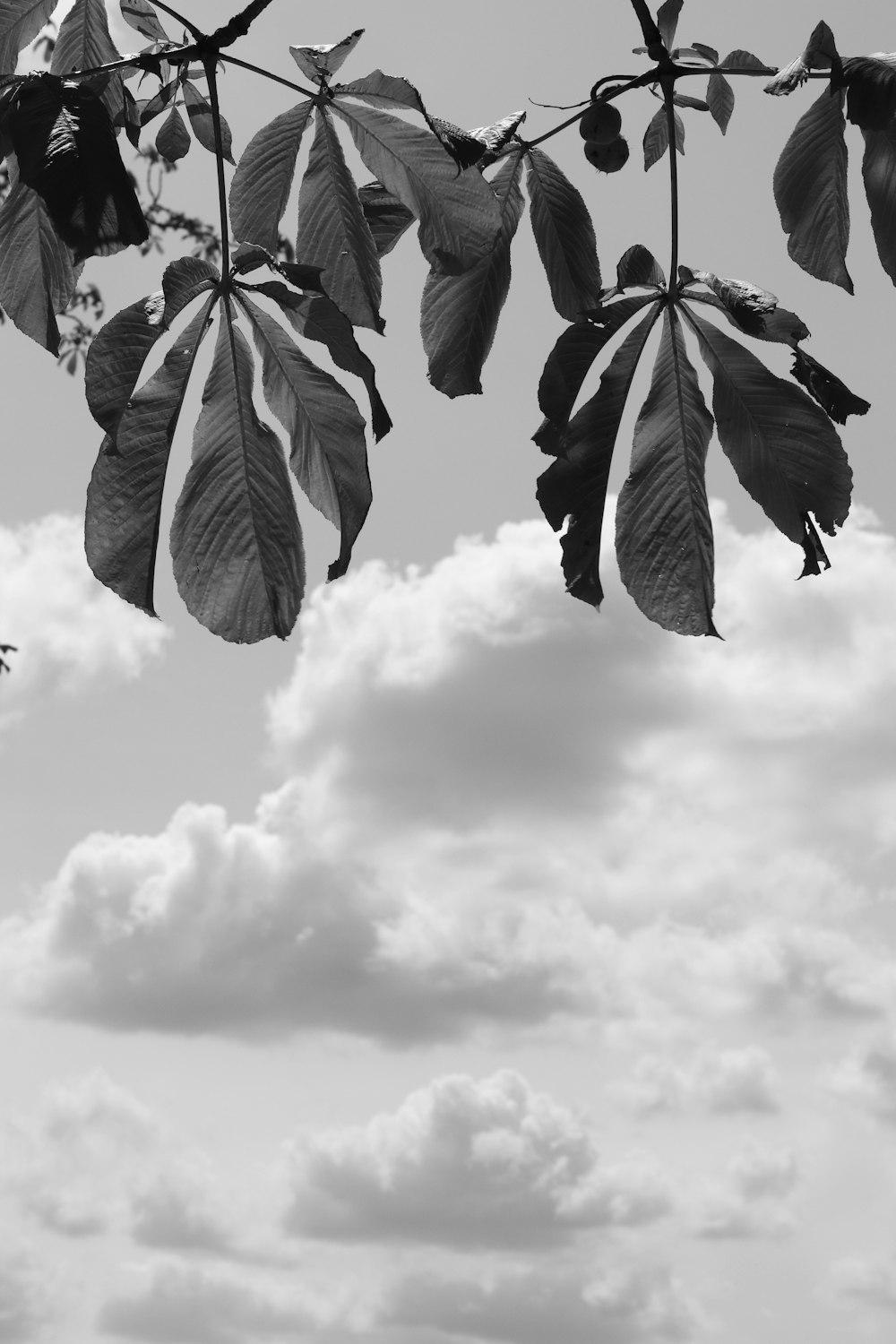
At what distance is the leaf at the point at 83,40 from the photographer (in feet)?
7.57

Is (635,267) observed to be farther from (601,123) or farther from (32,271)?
(32,271)

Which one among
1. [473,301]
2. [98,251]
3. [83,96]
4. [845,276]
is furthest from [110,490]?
[845,276]

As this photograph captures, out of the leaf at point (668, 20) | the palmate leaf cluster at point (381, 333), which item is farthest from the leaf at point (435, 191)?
the leaf at point (668, 20)

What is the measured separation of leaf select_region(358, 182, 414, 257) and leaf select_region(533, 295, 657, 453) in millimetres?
333

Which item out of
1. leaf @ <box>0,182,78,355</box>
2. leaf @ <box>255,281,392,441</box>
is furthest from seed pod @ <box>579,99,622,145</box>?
leaf @ <box>0,182,78,355</box>

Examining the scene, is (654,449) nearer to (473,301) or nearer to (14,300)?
(473,301)

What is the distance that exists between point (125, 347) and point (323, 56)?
0.51m

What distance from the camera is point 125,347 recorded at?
1903mm

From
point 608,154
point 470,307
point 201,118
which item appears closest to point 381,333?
point 470,307

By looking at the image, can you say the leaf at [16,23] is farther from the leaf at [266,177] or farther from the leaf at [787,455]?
the leaf at [787,455]

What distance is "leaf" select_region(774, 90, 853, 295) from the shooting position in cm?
200

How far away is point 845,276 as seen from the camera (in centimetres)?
214

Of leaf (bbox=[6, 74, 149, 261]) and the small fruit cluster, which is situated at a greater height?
the small fruit cluster

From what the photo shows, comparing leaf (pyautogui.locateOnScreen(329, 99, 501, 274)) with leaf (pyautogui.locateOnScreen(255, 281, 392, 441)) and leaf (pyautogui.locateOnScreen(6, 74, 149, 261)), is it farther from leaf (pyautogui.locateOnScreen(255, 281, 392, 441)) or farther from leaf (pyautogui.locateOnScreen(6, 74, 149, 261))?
leaf (pyautogui.locateOnScreen(6, 74, 149, 261))
